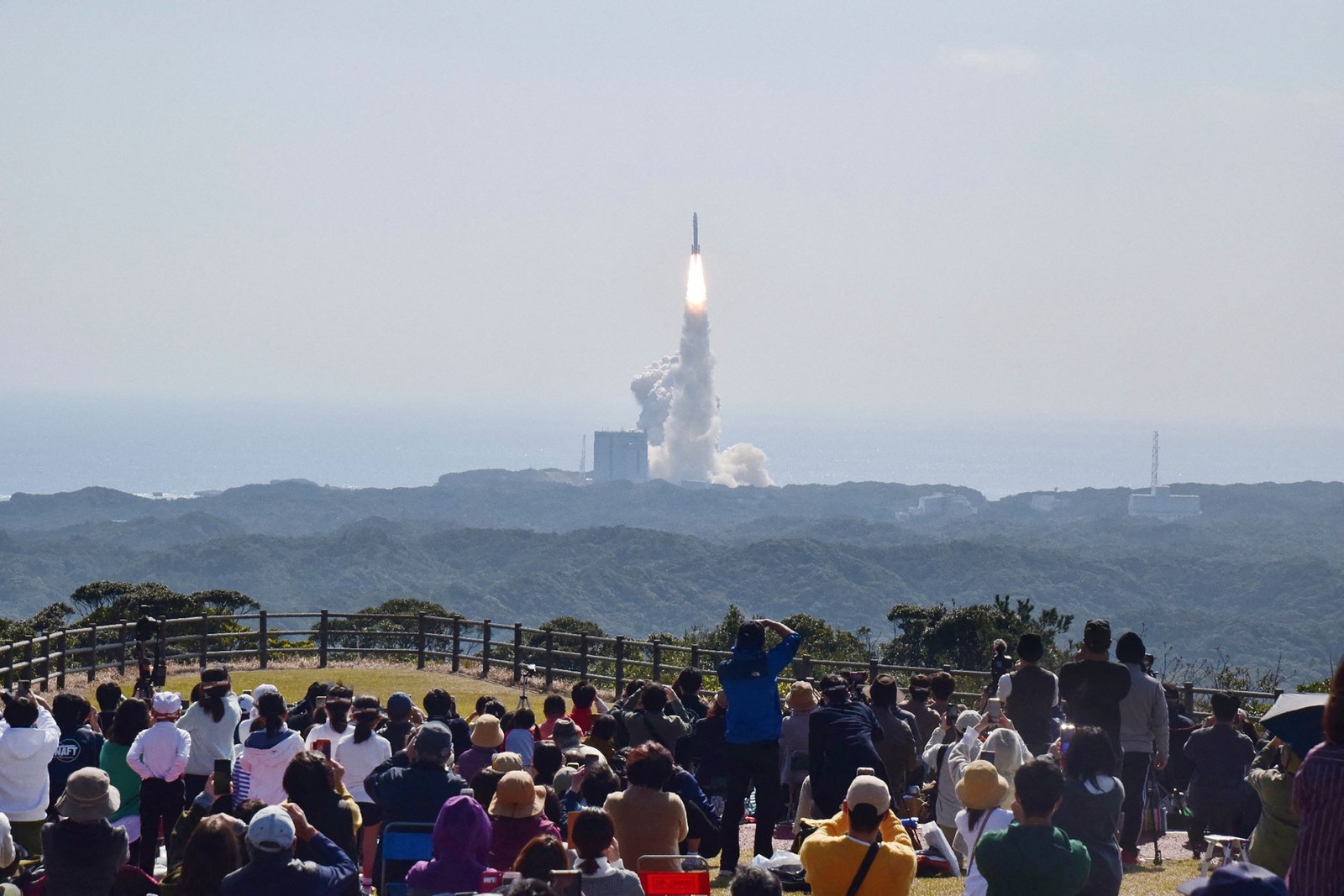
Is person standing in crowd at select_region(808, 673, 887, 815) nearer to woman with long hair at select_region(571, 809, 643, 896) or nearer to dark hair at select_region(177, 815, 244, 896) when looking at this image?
woman with long hair at select_region(571, 809, 643, 896)

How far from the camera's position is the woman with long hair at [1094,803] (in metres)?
7.03

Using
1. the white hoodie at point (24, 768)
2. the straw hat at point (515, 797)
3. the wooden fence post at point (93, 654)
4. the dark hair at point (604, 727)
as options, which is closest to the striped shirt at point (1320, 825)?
the straw hat at point (515, 797)

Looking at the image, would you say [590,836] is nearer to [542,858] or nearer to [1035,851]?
[542,858]

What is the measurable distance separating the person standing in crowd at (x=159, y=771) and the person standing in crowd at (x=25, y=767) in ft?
1.82

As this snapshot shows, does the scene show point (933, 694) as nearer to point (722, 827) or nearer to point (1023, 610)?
point (722, 827)

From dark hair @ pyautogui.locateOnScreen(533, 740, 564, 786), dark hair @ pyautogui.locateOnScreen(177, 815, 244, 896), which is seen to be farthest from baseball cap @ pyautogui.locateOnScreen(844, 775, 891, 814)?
dark hair @ pyautogui.locateOnScreen(177, 815, 244, 896)

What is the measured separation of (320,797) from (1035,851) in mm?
3883

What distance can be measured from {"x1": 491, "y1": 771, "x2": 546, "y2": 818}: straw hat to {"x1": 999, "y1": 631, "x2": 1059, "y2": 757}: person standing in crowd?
467 centimetres

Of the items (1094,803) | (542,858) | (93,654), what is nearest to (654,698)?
(1094,803)

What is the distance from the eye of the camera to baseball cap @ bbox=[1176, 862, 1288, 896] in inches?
183

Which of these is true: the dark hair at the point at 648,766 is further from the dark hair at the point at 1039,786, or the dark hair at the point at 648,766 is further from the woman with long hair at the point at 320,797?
the dark hair at the point at 1039,786

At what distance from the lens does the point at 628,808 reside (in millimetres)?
8172

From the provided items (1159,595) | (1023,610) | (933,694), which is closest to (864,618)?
(1159,595)

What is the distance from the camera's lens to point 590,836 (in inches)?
271
